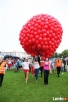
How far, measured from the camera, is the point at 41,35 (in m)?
12.9

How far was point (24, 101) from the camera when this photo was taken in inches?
349

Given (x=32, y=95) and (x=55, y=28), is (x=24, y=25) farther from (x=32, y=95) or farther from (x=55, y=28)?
(x=32, y=95)

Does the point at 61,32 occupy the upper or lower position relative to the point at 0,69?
upper

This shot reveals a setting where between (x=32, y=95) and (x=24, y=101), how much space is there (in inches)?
53.6

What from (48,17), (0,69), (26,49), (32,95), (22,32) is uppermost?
(48,17)

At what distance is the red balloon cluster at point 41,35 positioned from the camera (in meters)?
13.0

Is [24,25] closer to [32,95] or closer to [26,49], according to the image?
[26,49]

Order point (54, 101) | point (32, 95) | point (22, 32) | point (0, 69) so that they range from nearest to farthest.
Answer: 1. point (54, 101)
2. point (32, 95)
3. point (0, 69)
4. point (22, 32)

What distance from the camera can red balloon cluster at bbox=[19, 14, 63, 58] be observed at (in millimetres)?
12953

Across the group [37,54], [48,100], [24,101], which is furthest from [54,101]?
[37,54]

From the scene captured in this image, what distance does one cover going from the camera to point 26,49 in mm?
14078

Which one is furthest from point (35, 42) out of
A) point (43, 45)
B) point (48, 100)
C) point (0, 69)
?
point (48, 100)

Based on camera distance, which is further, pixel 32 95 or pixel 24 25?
pixel 24 25

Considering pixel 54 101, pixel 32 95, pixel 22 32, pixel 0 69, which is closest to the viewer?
pixel 54 101
